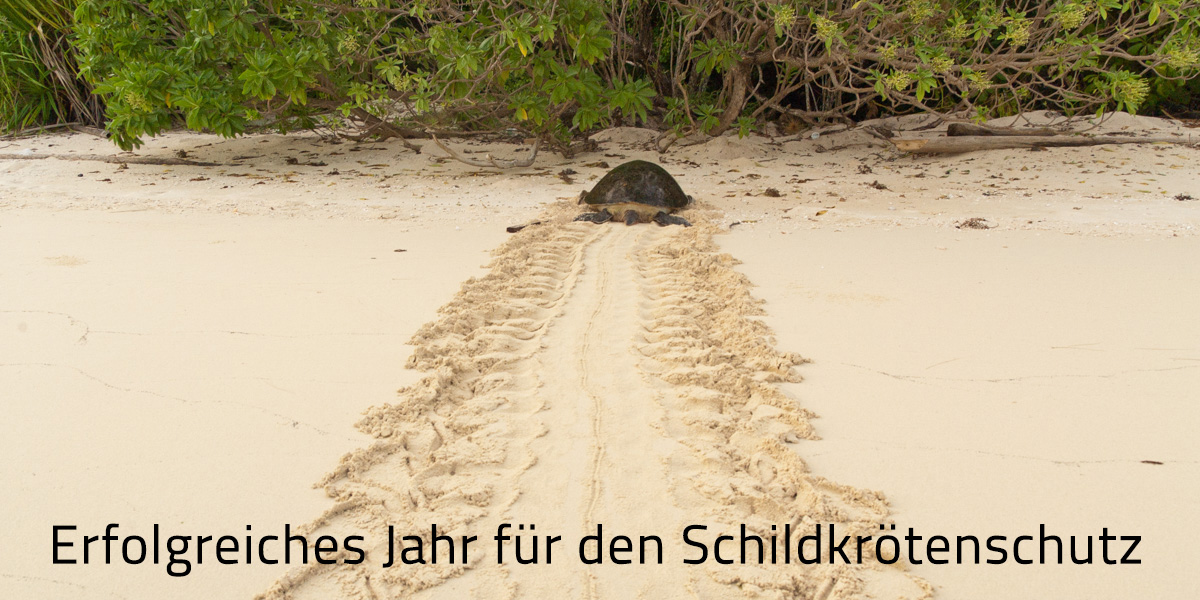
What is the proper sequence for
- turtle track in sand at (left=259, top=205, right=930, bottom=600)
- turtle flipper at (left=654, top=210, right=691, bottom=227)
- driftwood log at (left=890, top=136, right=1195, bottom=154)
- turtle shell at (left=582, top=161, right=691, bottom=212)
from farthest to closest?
1. driftwood log at (left=890, top=136, right=1195, bottom=154)
2. turtle shell at (left=582, top=161, right=691, bottom=212)
3. turtle flipper at (left=654, top=210, right=691, bottom=227)
4. turtle track in sand at (left=259, top=205, right=930, bottom=600)

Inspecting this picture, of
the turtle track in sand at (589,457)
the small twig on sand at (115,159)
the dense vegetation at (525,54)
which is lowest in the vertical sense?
the turtle track in sand at (589,457)

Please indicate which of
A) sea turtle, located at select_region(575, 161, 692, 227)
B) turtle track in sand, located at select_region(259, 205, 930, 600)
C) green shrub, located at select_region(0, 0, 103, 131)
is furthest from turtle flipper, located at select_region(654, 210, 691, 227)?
green shrub, located at select_region(0, 0, 103, 131)

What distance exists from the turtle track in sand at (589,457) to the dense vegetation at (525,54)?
7.55 feet

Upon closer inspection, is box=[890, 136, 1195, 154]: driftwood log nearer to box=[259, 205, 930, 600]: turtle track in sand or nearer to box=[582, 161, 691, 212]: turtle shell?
box=[582, 161, 691, 212]: turtle shell

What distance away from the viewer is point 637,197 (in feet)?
15.0

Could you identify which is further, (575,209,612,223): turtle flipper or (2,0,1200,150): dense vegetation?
(2,0,1200,150): dense vegetation

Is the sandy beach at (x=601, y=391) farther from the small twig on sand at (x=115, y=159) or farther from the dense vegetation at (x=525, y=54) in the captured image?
the small twig on sand at (x=115, y=159)

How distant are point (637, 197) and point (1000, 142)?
3249mm

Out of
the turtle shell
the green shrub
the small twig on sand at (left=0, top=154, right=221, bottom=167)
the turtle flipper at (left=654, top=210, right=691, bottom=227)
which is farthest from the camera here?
the green shrub

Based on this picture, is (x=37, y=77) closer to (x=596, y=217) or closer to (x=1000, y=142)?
(x=596, y=217)

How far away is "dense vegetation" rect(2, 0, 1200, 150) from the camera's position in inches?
184

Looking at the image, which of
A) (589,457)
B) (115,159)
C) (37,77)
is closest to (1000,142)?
(589,457)

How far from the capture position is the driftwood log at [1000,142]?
5875mm

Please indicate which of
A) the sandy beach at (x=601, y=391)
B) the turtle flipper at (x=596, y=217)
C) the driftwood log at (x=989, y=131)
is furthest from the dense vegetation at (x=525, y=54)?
the sandy beach at (x=601, y=391)
